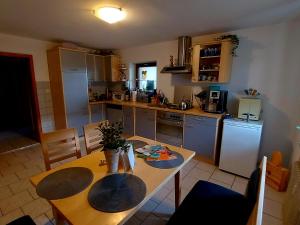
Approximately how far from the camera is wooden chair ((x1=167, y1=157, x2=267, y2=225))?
104cm

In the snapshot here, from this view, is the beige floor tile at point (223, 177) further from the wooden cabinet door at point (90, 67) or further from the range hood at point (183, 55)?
the wooden cabinet door at point (90, 67)

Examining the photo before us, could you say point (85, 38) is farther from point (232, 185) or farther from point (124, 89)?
point (232, 185)

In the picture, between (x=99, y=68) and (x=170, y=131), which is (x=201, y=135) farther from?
(x=99, y=68)

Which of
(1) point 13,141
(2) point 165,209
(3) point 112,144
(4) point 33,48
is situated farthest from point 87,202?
(1) point 13,141

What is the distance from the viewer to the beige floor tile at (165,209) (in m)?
1.72

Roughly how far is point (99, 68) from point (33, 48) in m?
1.41

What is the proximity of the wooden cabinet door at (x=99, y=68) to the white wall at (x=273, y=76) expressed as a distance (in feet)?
9.99

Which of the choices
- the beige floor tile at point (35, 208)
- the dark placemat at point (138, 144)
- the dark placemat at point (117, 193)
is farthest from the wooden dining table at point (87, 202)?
the beige floor tile at point (35, 208)

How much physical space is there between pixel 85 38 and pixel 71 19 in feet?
3.47

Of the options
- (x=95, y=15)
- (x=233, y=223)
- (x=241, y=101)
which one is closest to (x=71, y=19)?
(x=95, y=15)

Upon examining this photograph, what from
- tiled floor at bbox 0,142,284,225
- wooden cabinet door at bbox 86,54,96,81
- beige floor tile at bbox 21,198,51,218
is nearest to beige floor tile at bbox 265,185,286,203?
tiled floor at bbox 0,142,284,225

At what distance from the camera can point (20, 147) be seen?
3.38 metres

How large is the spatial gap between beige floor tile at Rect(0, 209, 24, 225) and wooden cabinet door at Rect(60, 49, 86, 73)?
2.56 meters

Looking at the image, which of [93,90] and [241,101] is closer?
[241,101]
